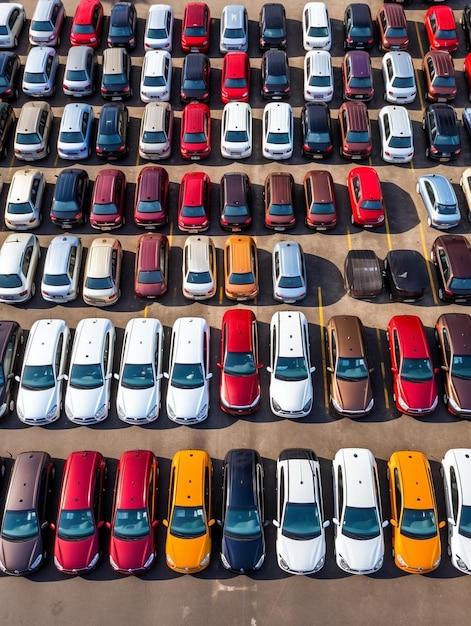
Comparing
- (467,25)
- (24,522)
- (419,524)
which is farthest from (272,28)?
(24,522)

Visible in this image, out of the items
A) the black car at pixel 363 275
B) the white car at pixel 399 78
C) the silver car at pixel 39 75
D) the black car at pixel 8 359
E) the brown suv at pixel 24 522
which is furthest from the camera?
the silver car at pixel 39 75

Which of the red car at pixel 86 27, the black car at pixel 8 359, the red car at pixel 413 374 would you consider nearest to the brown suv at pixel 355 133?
the red car at pixel 413 374

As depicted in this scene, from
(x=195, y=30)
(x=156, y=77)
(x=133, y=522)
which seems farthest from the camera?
(x=195, y=30)

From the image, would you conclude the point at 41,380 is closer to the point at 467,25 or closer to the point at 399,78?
the point at 399,78

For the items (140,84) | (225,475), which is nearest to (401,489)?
(225,475)

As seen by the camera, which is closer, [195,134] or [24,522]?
[24,522]

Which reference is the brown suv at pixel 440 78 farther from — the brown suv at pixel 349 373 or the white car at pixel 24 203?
the white car at pixel 24 203

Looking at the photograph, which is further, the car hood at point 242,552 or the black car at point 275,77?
the black car at point 275,77

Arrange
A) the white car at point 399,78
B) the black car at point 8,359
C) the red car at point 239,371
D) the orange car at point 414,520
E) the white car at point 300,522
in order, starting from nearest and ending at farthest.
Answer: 1. the orange car at point 414,520
2. the white car at point 300,522
3. the red car at point 239,371
4. the black car at point 8,359
5. the white car at point 399,78
